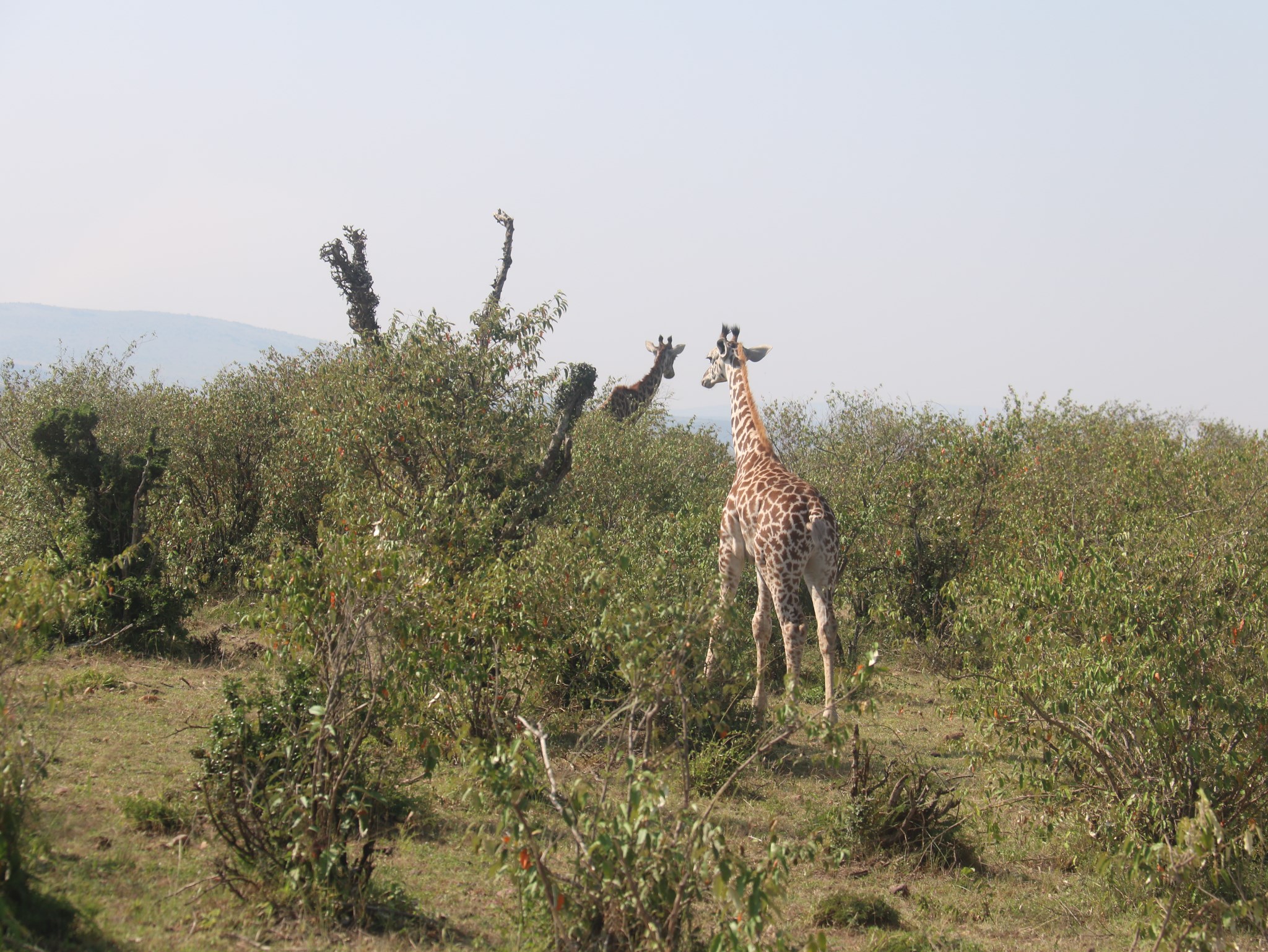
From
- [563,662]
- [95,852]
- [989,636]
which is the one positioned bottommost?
[95,852]

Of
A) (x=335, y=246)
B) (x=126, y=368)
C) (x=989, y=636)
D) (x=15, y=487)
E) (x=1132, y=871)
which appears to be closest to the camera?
(x=1132, y=871)

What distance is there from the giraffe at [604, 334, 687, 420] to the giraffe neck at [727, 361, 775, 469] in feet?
36.9

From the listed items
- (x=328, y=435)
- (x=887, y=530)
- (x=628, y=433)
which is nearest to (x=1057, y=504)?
(x=887, y=530)

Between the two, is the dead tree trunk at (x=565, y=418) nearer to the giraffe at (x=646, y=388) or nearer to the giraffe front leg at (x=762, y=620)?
the giraffe front leg at (x=762, y=620)

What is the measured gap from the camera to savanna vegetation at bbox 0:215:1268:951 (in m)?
5.03

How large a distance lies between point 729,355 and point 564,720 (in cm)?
664

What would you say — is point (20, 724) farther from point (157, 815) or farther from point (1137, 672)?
point (1137, 672)

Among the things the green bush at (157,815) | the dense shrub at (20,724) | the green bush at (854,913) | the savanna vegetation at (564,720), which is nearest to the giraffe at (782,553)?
the savanna vegetation at (564,720)

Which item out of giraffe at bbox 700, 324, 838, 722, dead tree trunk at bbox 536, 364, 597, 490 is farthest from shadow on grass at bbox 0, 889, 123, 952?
dead tree trunk at bbox 536, 364, 597, 490

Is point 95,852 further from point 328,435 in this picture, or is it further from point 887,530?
point 887,530

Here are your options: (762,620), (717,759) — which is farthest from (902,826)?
(762,620)

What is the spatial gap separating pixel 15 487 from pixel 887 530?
11.6 metres

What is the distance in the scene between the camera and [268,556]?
45.1ft

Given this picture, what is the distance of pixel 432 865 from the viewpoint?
6570 mm
